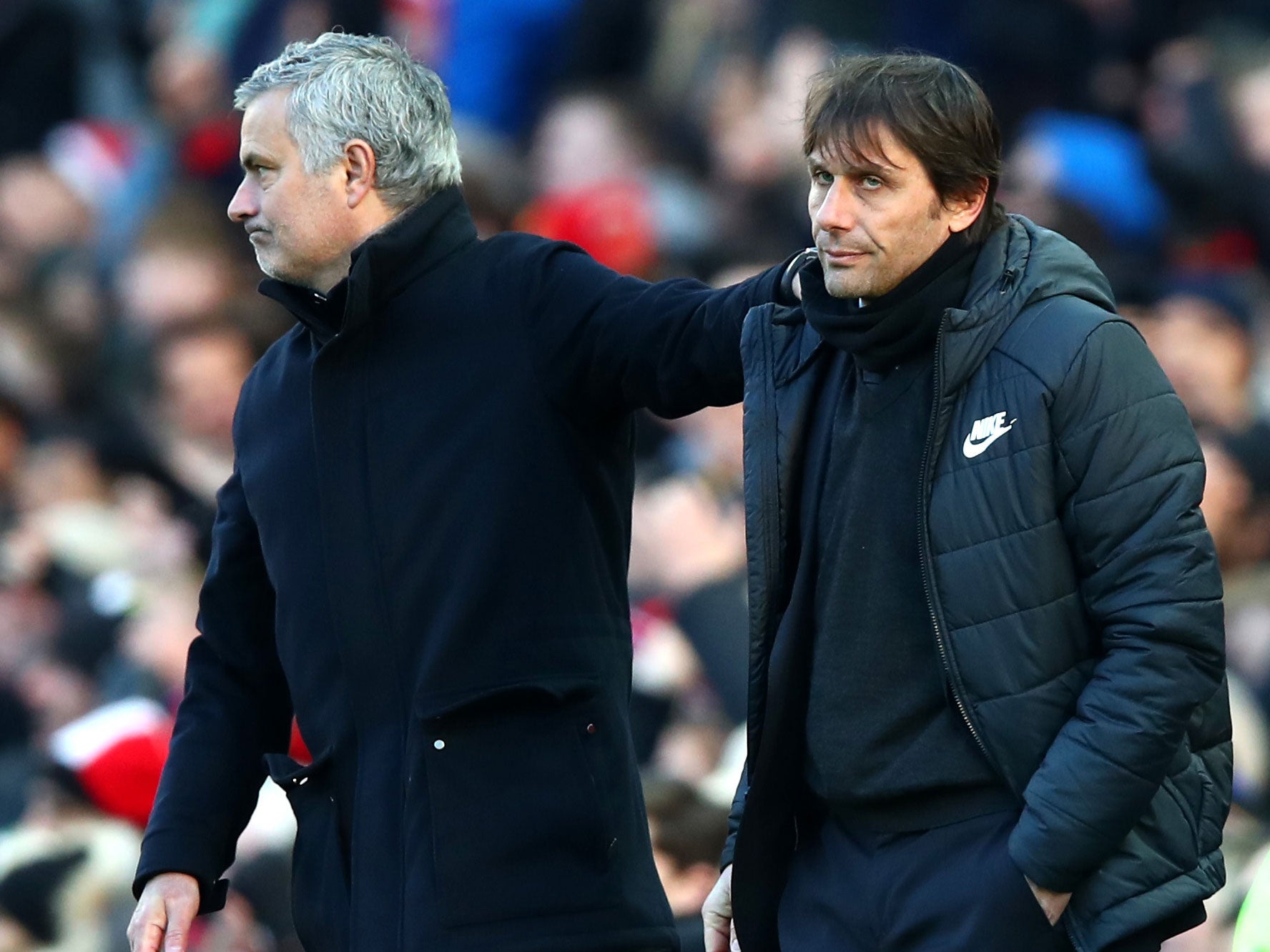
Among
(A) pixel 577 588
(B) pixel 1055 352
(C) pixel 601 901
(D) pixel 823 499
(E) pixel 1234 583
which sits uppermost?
(B) pixel 1055 352

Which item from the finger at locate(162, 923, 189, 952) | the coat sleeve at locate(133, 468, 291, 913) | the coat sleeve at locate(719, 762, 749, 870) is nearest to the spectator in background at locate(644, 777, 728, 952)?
the coat sleeve at locate(133, 468, 291, 913)

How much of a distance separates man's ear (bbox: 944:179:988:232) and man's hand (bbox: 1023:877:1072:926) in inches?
36.2

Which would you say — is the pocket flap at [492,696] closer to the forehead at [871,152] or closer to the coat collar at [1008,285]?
the coat collar at [1008,285]

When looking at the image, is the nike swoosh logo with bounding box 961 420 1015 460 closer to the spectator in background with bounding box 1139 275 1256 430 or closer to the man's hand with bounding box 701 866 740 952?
the man's hand with bounding box 701 866 740 952

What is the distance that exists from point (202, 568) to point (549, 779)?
437 centimetres

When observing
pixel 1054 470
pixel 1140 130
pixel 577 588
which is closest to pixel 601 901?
pixel 577 588

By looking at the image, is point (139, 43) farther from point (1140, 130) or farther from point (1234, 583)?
point (1234, 583)

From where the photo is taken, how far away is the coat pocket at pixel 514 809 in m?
3.53

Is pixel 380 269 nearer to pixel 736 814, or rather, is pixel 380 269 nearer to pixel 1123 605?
pixel 736 814

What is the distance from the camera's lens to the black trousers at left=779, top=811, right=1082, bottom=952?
3.06 m

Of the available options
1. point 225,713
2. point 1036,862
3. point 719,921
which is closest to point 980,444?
point 1036,862

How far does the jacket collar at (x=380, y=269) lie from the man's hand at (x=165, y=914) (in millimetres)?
966

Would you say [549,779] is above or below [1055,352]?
below

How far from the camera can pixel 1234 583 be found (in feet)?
18.9
